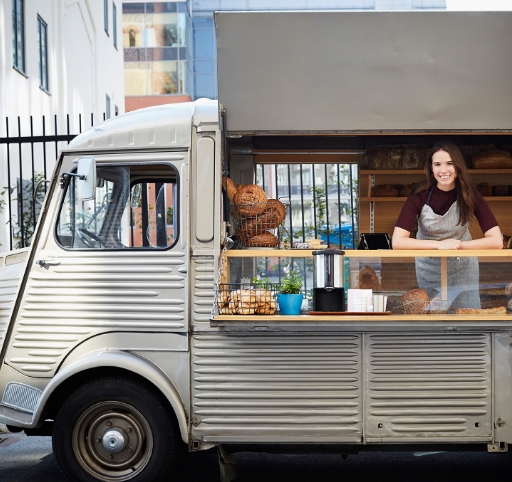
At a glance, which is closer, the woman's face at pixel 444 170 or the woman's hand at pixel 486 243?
the woman's hand at pixel 486 243

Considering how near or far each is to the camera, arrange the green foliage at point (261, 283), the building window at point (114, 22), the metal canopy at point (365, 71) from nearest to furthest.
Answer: the metal canopy at point (365, 71)
the green foliage at point (261, 283)
the building window at point (114, 22)

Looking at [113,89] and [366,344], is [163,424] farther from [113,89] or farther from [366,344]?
[113,89]

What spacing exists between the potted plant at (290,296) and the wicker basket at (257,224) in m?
0.38

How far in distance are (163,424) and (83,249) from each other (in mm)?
1279

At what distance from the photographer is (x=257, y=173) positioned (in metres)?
6.54

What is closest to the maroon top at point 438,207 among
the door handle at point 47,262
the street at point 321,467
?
the street at point 321,467

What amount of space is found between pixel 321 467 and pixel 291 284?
182 cm

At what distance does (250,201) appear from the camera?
5.60 meters

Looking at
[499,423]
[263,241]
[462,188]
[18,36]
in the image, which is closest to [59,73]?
[18,36]

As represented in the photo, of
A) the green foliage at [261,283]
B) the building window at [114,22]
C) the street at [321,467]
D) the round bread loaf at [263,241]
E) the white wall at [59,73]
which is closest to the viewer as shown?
the green foliage at [261,283]

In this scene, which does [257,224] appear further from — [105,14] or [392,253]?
[105,14]

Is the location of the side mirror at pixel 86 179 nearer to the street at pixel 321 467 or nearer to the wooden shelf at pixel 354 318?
the wooden shelf at pixel 354 318

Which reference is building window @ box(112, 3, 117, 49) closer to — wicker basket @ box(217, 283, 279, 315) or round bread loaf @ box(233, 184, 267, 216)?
round bread loaf @ box(233, 184, 267, 216)

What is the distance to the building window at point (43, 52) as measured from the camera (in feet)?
50.6
